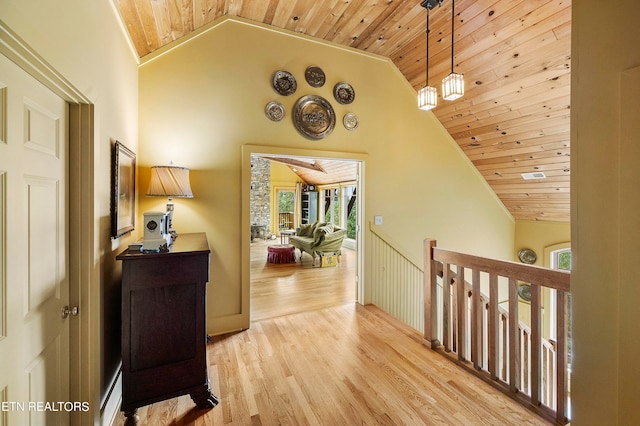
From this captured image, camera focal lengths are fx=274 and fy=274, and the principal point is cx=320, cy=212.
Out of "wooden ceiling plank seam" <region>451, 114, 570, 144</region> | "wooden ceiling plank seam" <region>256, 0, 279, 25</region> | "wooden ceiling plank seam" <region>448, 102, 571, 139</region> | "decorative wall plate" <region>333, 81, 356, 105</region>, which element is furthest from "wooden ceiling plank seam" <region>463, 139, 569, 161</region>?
"wooden ceiling plank seam" <region>256, 0, 279, 25</region>

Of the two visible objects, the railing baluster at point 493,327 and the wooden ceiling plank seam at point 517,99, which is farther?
the wooden ceiling plank seam at point 517,99

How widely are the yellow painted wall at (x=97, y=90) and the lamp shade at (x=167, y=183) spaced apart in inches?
12.2

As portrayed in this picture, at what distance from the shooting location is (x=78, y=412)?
4.67 ft

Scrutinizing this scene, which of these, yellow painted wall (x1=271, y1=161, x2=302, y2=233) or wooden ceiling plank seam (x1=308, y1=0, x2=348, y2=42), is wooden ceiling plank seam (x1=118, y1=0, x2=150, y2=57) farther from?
yellow painted wall (x1=271, y1=161, x2=302, y2=233)

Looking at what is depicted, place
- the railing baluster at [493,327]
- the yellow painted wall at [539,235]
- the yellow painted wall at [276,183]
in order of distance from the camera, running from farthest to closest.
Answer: the yellow painted wall at [276,183] < the yellow painted wall at [539,235] < the railing baluster at [493,327]

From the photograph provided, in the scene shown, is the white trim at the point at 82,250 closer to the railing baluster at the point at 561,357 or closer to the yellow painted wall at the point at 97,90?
the yellow painted wall at the point at 97,90

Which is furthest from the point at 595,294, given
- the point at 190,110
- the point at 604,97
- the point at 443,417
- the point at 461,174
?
the point at 461,174

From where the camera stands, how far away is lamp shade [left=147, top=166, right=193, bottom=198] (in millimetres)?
2256

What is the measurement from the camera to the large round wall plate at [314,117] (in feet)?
10.5

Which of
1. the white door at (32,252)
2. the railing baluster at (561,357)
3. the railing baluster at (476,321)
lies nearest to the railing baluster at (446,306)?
the railing baluster at (476,321)

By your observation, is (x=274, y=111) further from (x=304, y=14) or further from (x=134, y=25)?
(x=134, y=25)

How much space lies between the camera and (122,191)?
1982mm

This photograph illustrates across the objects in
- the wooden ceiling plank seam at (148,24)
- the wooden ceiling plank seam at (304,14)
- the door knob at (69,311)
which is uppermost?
the wooden ceiling plank seam at (304,14)

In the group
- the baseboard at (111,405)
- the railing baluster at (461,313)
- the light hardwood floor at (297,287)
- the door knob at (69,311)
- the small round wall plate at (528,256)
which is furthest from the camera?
the small round wall plate at (528,256)
